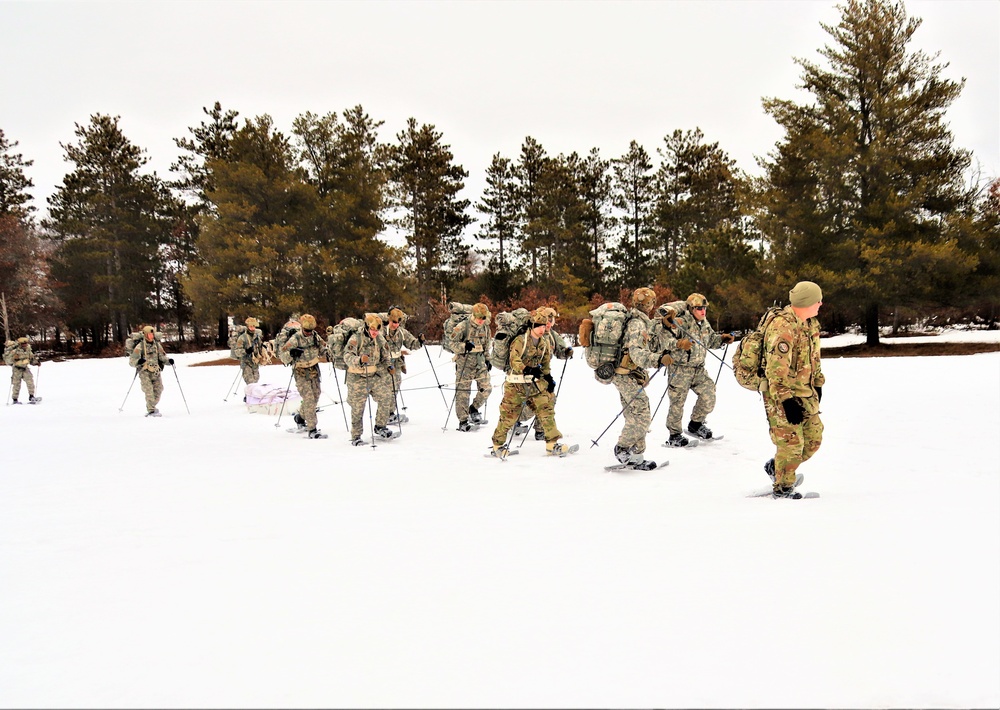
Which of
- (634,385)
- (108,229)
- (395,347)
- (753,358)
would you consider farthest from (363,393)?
(108,229)

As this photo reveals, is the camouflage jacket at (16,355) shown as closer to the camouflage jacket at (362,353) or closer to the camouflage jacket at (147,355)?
the camouflage jacket at (147,355)

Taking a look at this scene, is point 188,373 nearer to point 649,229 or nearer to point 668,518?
point 668,518

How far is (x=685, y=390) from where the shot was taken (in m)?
8.50

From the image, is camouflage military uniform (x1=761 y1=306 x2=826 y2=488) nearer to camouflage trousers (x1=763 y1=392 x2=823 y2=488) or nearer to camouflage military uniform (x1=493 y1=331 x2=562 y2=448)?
camouflage trousers (x1=763 y1=392 x2=823 y2=488)

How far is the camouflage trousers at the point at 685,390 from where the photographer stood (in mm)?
8414

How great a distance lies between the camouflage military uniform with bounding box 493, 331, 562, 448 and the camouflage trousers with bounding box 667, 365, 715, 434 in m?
1.74

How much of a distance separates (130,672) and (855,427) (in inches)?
385

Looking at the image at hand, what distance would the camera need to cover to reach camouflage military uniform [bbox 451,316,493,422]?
10750 millimetres

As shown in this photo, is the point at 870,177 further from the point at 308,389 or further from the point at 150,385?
the point at 150,385

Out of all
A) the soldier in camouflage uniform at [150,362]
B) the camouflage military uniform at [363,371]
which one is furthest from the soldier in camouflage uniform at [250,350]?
the camouflage military uniform at [363,371]

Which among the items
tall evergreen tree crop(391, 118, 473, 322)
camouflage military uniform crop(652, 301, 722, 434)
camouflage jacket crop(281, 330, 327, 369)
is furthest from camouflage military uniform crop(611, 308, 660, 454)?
tall evergreen tree crop(391, 118, 473, 322)

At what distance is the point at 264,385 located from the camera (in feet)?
46.8

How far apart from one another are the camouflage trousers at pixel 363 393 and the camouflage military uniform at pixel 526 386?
8.13 ft

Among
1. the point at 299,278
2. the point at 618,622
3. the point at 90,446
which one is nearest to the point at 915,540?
the point at 618,622
